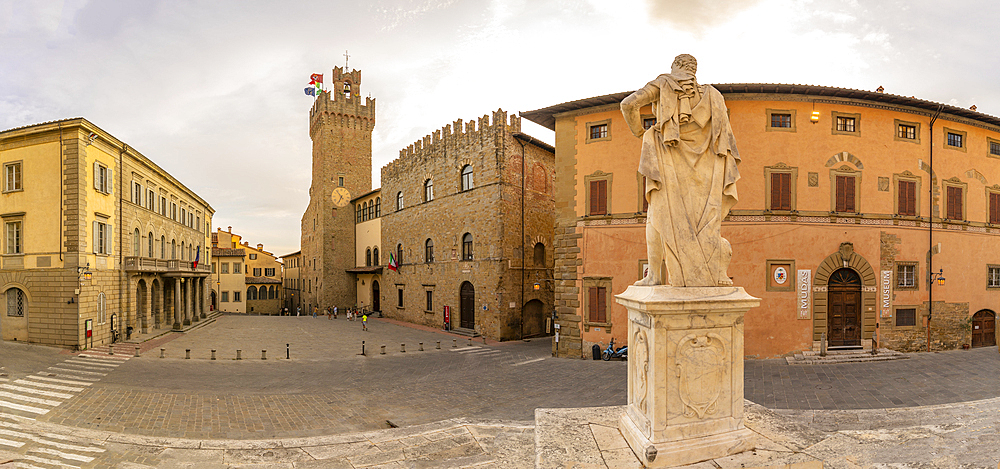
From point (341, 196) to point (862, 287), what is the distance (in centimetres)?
4168

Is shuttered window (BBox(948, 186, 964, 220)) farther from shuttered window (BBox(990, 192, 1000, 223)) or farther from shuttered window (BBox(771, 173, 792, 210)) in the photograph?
shuttered window (BBox(771, 173, 792, 210))

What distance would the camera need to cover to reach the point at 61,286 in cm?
2014

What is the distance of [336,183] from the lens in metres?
46.1

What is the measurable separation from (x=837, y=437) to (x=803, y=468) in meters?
1.18

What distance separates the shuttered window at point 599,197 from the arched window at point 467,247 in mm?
10939

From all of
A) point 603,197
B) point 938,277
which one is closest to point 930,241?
point 938,277

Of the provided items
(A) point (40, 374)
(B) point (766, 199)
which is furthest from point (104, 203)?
(B) point (766, 199)

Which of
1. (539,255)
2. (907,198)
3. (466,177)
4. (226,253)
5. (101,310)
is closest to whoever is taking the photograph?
(907,198)

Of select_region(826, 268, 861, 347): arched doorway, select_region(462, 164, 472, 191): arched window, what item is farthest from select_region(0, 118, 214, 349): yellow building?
select_region(826, 268, 861, 347): arched doorway

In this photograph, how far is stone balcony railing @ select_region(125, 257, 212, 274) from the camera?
24.3 metres

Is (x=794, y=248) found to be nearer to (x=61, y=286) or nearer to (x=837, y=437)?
(x=837, y=437)

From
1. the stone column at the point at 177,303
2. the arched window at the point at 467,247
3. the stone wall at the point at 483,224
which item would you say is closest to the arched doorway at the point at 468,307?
the stone wall at the point at 483,224

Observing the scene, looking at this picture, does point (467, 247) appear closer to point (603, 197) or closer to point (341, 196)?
point (603, 197)

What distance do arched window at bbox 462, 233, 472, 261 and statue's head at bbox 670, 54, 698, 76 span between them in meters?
23.9
